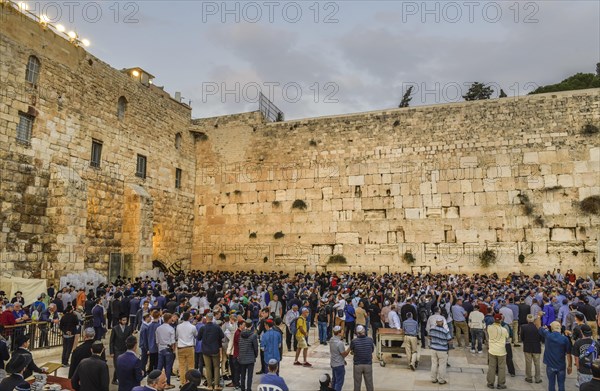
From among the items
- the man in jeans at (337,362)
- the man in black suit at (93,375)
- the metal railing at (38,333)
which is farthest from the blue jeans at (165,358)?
the metal railing at (38,333)

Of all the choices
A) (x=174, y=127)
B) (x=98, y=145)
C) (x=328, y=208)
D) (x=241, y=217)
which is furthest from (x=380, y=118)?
(x=98, y=145)

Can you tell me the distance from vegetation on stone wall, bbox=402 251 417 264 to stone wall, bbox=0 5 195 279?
11354mm

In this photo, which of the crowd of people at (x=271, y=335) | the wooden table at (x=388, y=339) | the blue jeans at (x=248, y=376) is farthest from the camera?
the wooden table at (x=388, y=339)

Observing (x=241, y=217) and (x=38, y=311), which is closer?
(x=38, y=311)

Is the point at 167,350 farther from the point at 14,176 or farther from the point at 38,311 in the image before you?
the point at 14,176

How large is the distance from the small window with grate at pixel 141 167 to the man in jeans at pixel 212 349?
13938mm

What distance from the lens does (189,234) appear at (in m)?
24.0

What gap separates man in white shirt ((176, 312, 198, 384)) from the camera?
8336 millimetres

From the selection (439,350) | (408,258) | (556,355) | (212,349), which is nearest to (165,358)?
(212,349)

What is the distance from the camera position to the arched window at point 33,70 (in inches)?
610

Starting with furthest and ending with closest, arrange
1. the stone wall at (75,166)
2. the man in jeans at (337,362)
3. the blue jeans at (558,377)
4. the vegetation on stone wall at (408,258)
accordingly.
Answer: the vegetation on stone wall at (408,258) → the stone wall at (75,166) → the man in jeans at (337,362) → the blue jeans at (558,377)

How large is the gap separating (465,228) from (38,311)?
1646cm

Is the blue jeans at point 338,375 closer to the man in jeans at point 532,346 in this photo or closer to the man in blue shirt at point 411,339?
the man in blue shirt at point 411,339

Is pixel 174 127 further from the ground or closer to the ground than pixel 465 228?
further from the ground
